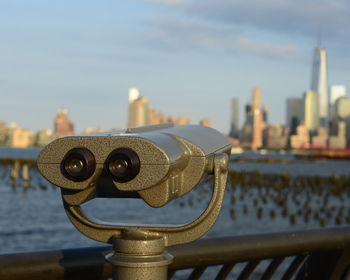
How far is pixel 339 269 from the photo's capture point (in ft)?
13.6

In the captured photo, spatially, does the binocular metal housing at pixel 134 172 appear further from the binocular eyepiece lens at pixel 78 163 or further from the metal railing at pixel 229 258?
the metal railing at pixel 229 258

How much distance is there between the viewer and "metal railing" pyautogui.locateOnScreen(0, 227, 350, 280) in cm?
291

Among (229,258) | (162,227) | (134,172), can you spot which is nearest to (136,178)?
(134,172)

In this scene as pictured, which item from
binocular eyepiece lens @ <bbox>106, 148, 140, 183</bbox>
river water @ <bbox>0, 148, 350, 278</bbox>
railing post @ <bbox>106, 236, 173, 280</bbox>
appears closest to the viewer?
binocular eyepiece lens @ <bbox>106, 148, 140, 183</bbox>

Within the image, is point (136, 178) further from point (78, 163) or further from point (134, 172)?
point (78, 163)

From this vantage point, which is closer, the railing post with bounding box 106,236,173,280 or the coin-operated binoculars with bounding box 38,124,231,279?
the coin-operated binoculars with bounding box 38,124,231,279

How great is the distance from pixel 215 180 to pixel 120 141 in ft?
1.32

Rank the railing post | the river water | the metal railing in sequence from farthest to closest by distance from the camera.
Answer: the river water, the metal railing, the railing post

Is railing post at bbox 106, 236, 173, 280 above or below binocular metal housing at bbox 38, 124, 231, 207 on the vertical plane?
below

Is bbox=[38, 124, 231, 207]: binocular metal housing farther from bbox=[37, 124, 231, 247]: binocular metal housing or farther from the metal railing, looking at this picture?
the metal railing

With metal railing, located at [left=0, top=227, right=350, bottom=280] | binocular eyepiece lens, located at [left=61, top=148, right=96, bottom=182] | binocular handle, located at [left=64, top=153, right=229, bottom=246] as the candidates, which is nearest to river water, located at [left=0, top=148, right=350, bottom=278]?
metal railing, located at [left=0, top=227, right=350, bottom=280]

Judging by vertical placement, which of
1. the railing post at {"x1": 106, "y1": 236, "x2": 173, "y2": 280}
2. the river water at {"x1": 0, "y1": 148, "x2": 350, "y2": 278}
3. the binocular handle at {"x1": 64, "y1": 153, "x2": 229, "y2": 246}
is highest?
the binocular handle at {"x1": 64, "y1": 153, "x2": 229, "y2": 246}

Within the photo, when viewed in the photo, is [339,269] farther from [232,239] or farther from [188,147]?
[188,147]

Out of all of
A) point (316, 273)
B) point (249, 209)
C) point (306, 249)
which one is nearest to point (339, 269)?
point (316, 273)
